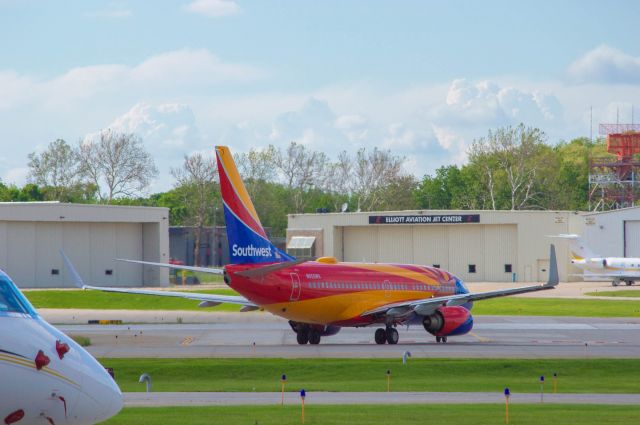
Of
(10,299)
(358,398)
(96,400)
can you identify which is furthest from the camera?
(358,398)

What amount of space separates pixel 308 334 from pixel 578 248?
5590 cm

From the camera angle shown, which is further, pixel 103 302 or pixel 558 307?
pixel 103 302

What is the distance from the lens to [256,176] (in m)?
137

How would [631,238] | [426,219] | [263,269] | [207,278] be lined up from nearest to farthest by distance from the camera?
1. [263,269]
2. [631,238]
3. [426,219]
4. [207,278]

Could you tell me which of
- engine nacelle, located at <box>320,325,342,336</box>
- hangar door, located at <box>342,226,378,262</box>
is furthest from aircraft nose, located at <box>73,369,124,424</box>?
hangar door, located at <box>342,226,378,262</box>

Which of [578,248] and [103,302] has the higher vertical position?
[578,248]

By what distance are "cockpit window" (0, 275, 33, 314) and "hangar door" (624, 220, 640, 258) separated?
89.8 m

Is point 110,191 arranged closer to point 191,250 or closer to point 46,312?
point 191,250

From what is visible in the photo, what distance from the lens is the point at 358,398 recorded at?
2442cm

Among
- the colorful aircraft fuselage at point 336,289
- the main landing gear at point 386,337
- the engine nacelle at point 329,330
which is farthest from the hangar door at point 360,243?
the main landing gear at point 386,337

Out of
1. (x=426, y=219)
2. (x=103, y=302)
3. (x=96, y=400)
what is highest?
(x=426, y=219)

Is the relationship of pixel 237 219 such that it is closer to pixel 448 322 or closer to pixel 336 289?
pixel 336 289

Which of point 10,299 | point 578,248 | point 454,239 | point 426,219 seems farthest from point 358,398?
point 454,239

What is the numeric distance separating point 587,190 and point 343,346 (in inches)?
4086
